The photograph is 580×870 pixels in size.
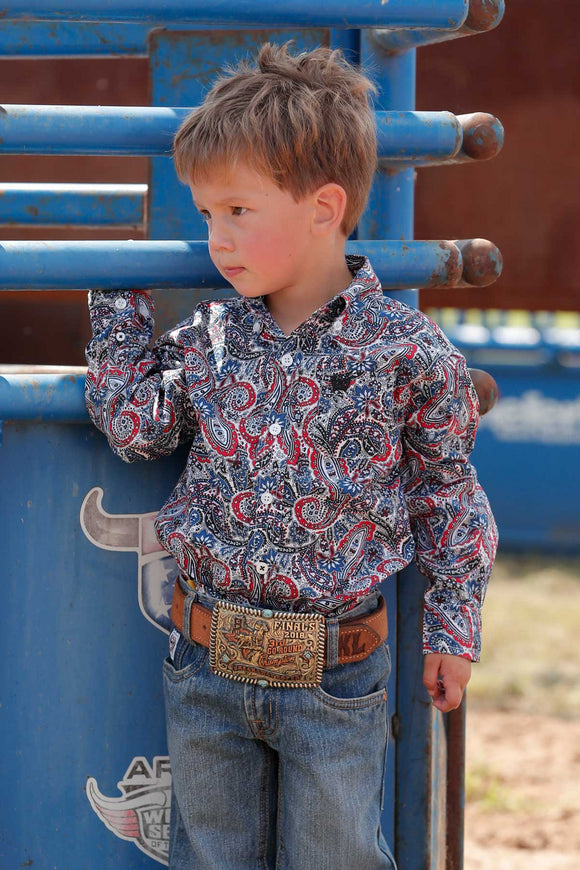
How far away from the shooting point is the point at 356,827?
1438mm

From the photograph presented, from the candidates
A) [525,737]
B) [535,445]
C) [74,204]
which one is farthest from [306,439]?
[535,445]

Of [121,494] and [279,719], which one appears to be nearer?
[279,719]

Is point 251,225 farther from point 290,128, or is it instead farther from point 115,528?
point 115,528

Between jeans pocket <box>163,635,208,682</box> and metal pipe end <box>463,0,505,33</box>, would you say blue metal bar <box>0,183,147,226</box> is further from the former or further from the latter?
jeans pocket <box>163,635,208,682</box>

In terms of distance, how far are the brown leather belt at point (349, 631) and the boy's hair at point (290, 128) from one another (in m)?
0.51

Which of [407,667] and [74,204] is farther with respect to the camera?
[74,204]

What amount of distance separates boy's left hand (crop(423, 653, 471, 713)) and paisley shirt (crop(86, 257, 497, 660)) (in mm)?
18

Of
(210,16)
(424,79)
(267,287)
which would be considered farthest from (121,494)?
(424,79)

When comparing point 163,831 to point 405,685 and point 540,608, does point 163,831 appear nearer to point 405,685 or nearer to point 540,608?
point 405,685

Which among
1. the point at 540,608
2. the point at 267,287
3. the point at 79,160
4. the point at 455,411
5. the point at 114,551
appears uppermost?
the point at 79,160

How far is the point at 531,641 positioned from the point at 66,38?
2856 millimetres

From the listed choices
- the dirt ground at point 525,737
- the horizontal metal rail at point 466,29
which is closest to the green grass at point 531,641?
the dirt ground at point 525,737

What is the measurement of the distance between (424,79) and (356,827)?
1944 millimetres

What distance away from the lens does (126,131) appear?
1471mm
